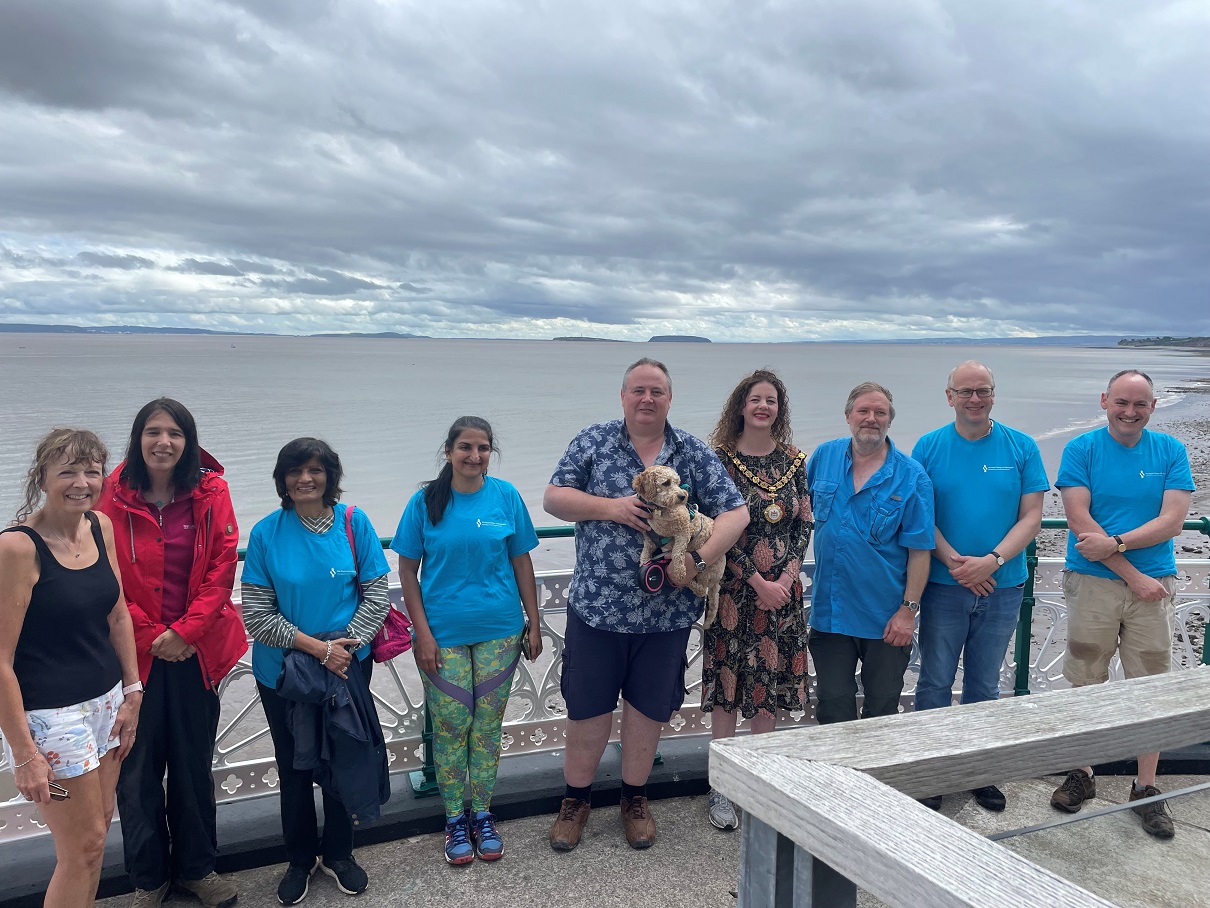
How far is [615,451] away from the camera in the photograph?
126 inches

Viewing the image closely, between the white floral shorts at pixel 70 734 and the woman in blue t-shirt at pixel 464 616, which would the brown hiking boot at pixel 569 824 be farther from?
the white floral shorts at pixel 70 734

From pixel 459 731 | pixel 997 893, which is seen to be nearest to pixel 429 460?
pixel 459 731

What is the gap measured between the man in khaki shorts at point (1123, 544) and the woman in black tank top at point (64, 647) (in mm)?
3670

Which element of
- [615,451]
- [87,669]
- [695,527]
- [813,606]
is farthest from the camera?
[813,606]

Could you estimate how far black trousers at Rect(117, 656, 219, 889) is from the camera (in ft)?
9.02

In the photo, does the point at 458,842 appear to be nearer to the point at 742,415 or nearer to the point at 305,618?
the point at 305,618

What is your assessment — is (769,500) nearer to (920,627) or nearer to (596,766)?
(920,627)

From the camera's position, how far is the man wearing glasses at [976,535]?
11.3ft

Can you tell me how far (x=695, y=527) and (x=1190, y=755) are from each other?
2715 mm

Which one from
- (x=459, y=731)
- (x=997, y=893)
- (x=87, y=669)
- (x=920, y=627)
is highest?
(x=997, y=893)

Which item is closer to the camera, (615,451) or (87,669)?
(87,669)

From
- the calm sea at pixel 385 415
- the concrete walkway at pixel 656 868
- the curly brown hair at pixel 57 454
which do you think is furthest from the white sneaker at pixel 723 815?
the calm sea at pixel 385 415

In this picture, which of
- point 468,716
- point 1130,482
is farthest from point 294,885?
point 1130,482

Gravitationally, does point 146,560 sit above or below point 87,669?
above
